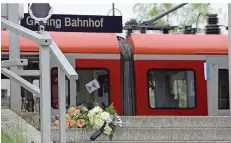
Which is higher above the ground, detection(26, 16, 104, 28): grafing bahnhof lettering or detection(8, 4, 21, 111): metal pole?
detection(26, 16, 104, 28): grafing bahnhof lettering

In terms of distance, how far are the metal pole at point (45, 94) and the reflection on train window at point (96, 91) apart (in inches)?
260

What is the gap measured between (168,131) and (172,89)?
4.79 metres

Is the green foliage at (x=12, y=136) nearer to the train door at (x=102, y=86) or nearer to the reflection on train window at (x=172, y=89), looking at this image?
the train door at (x=102, y=86)

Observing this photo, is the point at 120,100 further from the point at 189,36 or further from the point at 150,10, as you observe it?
the point at 150,10

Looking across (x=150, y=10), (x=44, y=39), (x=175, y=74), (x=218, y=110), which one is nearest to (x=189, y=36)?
(x=175, y=74)

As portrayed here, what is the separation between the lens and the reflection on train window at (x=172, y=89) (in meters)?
11.4

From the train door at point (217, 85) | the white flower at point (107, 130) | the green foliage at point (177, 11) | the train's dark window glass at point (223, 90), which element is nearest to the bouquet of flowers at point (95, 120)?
the white flower at point (107, 130)

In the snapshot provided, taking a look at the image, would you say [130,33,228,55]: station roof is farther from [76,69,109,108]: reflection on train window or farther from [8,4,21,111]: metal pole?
[8,4,21,111]: metal pole

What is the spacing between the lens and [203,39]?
11.9 metres

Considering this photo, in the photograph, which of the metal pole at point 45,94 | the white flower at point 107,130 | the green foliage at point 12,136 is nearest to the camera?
the metal pole at point 45,94

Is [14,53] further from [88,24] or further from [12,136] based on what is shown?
[12,136]

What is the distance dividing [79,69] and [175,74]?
6.83 feet

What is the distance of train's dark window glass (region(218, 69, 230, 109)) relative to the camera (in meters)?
11.4

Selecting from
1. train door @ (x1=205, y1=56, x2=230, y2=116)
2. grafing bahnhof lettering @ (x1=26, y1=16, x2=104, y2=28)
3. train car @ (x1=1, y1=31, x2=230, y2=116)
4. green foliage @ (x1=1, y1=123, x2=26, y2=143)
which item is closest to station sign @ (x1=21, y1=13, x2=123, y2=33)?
grafing bahnhof lettering @ (x1=26, y1=16, x2=104, y2=28)
